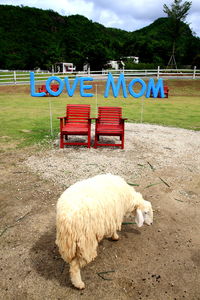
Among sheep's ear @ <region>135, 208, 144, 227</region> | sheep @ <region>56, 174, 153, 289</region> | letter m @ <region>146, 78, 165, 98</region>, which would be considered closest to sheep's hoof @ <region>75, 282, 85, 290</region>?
sheep @ <region>56, 174, 153, 289</region>

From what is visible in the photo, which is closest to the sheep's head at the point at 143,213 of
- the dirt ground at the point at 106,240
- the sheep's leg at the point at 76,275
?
the dirt ground at the point at 106,240

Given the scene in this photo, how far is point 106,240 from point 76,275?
0.90 meters

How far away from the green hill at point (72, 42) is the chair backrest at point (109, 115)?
37.6 metres

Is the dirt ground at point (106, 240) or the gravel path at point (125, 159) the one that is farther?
the gravel path at point (125, 159)

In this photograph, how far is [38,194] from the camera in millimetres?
4805

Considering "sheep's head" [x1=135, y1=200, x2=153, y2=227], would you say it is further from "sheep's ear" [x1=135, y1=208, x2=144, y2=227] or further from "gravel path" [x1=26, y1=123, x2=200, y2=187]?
"gravel path" [x1=26, y1=123, x2=200, y2=187]

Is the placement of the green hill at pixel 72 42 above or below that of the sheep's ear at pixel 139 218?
above

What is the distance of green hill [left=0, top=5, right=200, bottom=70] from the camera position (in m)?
48.9

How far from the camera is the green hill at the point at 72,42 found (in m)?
48.9

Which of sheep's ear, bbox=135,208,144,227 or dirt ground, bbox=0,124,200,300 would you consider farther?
sheep's ear, bbox=135,208,144,227

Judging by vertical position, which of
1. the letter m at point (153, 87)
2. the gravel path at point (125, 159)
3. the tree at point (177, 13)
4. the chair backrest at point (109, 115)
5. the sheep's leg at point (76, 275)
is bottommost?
the sheep's leg at point (76, 275)

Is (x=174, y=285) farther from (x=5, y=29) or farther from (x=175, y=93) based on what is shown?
(x=5, y=29)

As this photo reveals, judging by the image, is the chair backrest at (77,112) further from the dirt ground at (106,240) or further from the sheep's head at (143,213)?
the sheep's head at (143,213)

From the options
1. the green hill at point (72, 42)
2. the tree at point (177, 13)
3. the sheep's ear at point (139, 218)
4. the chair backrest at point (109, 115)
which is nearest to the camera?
the sheep's ear at point (139, 218)
